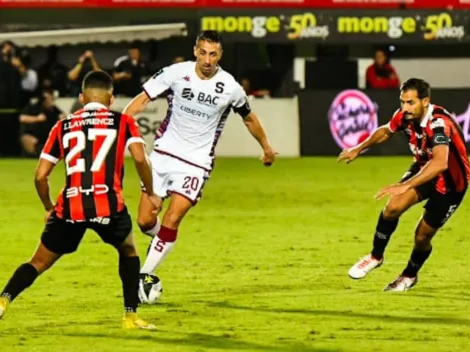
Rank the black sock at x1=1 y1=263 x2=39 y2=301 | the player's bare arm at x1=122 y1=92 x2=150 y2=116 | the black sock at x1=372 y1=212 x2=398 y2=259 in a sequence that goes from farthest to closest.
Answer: the black sock at x1=372 y1=212 x2=398 y2=259 < the player's bare arm at x1=122 y1=92 x2=150 y2=116 < the black sock at x1=1 y1=263 x2=39 y2=301

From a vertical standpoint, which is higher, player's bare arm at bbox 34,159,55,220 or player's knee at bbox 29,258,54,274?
player's bare arm at bbox 34,159,55,220

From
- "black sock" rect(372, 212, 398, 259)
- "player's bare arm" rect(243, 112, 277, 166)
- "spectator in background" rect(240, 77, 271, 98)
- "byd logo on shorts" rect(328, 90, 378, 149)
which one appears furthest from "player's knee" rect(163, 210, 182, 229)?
"spectator in background" rect(240, 77, 271, 98)

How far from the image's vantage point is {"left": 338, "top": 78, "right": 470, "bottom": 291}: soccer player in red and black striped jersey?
36.3ft

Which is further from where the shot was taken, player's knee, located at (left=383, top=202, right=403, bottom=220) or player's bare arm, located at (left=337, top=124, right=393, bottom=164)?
player's bare arm, located at (left=337, top=124, right=393, bottom=164)

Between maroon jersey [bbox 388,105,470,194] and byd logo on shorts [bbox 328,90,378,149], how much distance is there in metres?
13.7

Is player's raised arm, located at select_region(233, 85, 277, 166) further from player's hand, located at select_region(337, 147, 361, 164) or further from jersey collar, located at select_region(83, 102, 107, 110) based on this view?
jersey collar, located at select_region(83, 102, 107, 110)

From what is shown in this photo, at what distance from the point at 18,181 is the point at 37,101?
156 inches

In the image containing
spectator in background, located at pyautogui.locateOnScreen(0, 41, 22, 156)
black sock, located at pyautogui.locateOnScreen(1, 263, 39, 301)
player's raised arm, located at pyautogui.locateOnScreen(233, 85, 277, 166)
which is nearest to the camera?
black sock, located at pyautogui.locateOnScreen(1, 263, 39, 301)

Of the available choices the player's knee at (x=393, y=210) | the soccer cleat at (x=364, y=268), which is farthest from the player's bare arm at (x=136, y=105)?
the soccer cleat at (x=364, y=268)

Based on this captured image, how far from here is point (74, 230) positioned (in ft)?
30.7

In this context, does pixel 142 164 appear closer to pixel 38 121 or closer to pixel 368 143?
pixel 368 143

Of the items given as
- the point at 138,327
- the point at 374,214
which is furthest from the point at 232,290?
the point at 374,214

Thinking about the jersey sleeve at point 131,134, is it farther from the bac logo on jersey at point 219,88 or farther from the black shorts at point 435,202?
the black shorts at point 435,202

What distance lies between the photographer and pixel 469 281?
39.9ft
